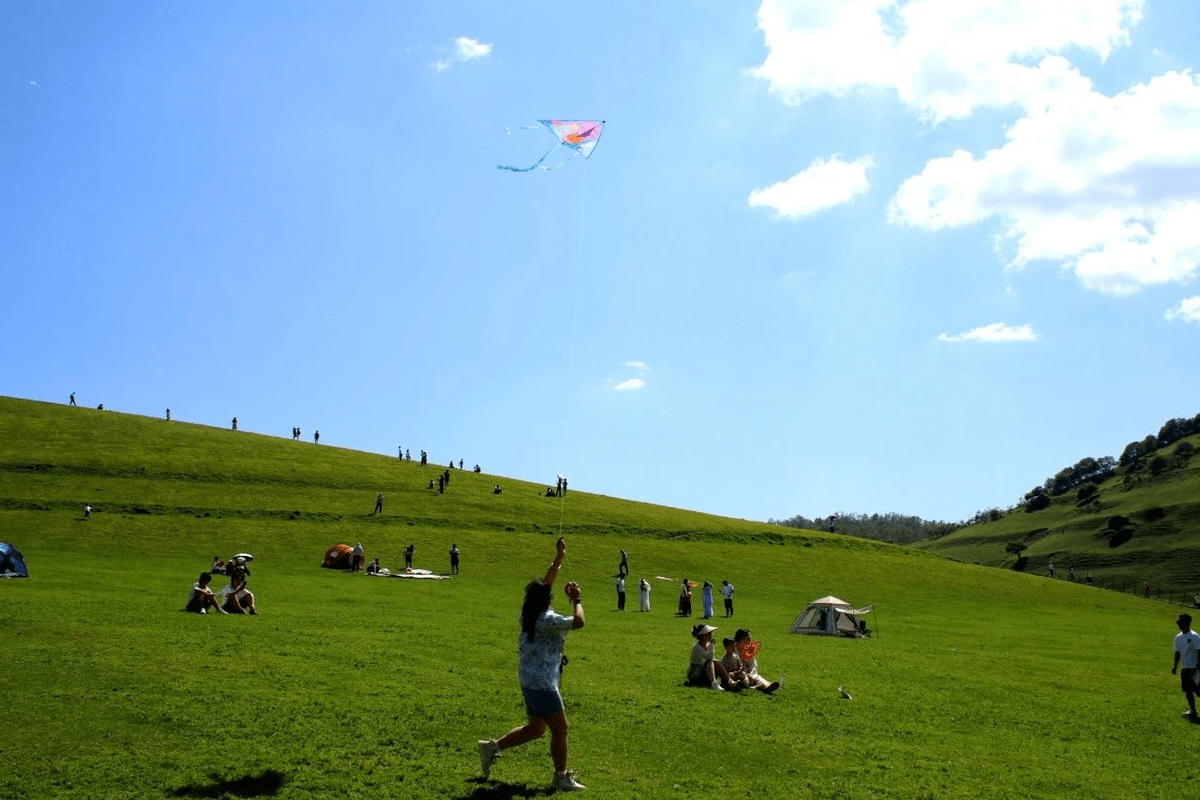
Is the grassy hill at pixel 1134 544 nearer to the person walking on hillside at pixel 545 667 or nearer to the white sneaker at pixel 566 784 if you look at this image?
the white sneaker at pixel 566 784

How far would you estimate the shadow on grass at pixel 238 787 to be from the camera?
32.5ft

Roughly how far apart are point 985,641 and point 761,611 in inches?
442

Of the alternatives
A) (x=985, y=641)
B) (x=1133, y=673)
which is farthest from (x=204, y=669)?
(x=985, y=641)

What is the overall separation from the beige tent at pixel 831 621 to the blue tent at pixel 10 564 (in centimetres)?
2885

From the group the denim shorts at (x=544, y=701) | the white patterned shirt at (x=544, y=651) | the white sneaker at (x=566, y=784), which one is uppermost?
the white patterned shirt at (x=544, y=651)

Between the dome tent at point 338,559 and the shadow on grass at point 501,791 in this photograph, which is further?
the dome tent at point 338,559

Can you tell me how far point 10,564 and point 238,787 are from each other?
86.5 feet

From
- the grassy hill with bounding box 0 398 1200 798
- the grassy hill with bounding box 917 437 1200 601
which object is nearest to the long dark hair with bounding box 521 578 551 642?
the grassy hill with bounding box 0 398 1200 798

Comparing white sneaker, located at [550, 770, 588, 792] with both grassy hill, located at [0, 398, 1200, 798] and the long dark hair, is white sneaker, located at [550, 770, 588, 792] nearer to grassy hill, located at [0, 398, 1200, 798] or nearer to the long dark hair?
grassy hill, located at [0, 398, 1200, 798]

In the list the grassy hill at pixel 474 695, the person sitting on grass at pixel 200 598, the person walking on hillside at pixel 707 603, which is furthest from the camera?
the person walking on hillside at pixel 707 603

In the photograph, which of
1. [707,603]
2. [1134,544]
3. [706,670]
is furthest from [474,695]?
[1134,544]

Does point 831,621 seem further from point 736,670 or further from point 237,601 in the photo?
point 237,601

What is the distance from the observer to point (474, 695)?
15688 millimetres

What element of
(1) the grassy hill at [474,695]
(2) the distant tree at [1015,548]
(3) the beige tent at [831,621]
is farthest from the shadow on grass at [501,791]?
(2) the distant tree at [1015,548]
